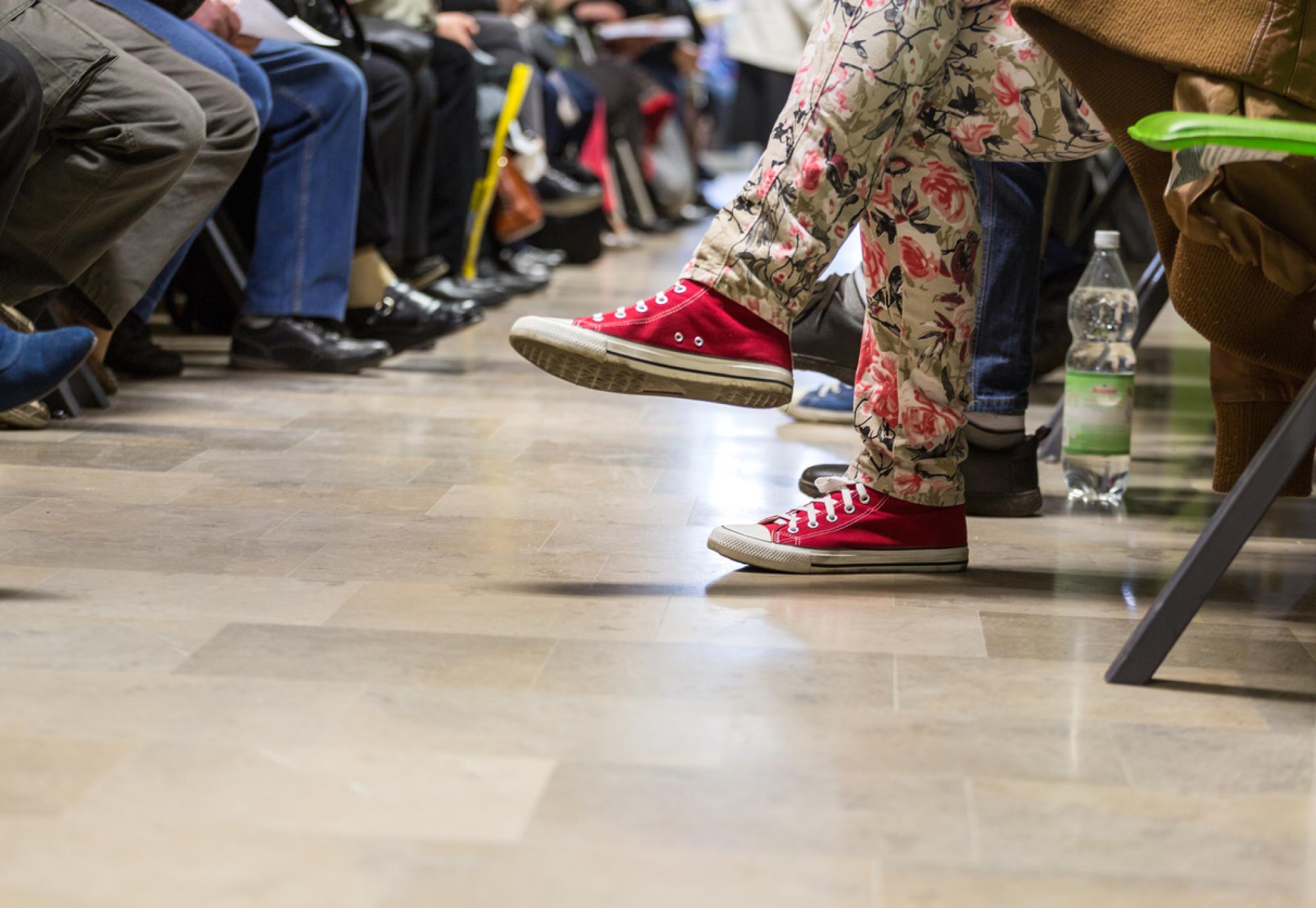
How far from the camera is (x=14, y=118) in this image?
1691 mm

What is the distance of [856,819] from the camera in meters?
0.86

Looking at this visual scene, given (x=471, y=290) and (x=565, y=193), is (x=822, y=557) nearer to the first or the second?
(x=471, y=290)

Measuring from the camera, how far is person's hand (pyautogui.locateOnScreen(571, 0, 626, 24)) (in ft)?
18.9

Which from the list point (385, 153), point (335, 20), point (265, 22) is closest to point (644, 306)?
point (265, 22)

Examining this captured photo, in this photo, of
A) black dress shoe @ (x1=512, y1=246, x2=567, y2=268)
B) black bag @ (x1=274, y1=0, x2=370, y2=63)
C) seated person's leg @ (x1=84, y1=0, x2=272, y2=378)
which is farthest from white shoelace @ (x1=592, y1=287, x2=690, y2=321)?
black dress shoe @ (x1=512, y1=246, x2=567, y2=268)

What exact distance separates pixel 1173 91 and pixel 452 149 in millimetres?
2523

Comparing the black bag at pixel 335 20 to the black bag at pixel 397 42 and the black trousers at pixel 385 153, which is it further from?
the black bag at pixel 397 42

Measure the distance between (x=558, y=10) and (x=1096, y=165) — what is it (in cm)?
198

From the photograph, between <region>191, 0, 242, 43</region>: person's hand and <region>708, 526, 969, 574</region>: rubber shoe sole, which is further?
<region>191, 0, 242, 43</region>: person's hand

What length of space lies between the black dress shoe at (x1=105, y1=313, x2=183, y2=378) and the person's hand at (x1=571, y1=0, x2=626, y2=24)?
11.6ft

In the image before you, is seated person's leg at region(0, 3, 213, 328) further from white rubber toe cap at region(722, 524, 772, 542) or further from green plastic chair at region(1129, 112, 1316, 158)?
green plastic chair at region(1129, 112, 1316, 158)

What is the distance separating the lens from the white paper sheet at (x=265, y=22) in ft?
7.98

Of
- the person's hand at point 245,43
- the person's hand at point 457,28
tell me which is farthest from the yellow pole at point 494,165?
the person's hand at point 245,43

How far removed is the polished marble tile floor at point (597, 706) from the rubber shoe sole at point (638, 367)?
0.20m
